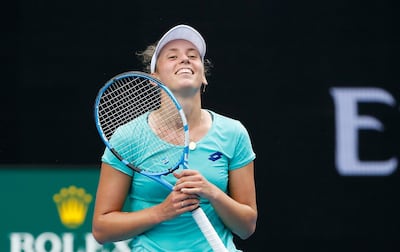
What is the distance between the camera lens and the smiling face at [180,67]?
9.66 ft

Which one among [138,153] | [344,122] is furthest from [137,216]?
[344,122]

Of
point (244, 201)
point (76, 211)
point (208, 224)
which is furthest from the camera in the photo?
point (76, 211)

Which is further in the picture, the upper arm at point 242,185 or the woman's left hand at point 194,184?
the upper arm at point 242,185

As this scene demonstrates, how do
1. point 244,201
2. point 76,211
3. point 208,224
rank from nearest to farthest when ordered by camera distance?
1. point 208,224
2. point 244,201
3. point 76,211

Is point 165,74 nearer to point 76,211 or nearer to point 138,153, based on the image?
point 138,153

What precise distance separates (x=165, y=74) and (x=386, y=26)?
6.25ft

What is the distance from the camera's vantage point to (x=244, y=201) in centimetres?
301

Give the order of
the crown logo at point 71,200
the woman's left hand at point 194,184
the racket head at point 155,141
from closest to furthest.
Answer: the woman's left hand at point 194,184
the racket head at point 155,141
the crown logo at point 71,200

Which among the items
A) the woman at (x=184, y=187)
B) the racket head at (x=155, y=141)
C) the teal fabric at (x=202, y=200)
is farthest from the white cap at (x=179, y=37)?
the teal fabric at (x=202, y=200)

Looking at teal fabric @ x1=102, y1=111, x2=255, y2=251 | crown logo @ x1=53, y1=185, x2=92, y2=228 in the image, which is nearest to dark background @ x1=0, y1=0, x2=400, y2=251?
crown logo @ x1=53, y1=185, x2=92, y2=228

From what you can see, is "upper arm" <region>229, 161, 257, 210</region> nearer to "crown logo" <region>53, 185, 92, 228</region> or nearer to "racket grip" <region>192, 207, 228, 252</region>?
"racket grip" <region>192, 207, 228, 252</region>

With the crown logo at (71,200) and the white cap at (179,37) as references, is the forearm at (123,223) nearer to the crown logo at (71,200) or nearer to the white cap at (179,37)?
the white cap at (179,37)

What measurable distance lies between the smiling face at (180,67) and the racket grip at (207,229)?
0.35 metres

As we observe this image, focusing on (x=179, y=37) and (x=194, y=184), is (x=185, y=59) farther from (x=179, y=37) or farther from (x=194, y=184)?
(x=194, y=184)
